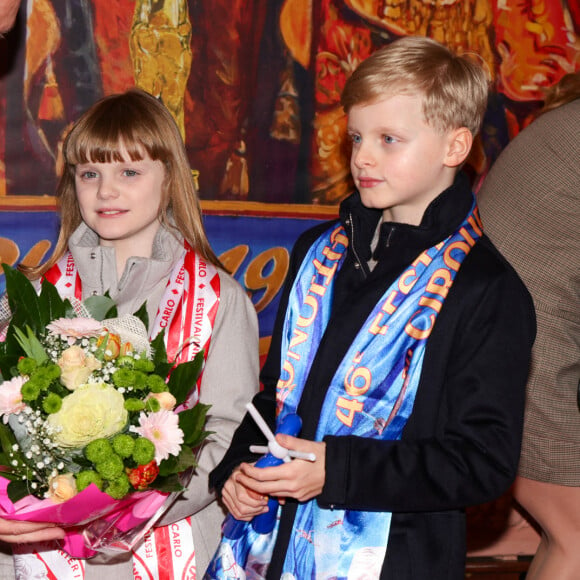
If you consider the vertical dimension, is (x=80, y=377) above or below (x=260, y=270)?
above

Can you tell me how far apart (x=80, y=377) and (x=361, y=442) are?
596 millimetres

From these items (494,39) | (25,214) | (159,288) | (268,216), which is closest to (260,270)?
(268,216)

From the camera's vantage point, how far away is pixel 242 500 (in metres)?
1.95

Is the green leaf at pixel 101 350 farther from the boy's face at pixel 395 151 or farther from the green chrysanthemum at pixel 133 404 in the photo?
the boy's face at pixel 395 151

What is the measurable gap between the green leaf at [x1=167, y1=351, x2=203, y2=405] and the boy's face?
21.1 inches

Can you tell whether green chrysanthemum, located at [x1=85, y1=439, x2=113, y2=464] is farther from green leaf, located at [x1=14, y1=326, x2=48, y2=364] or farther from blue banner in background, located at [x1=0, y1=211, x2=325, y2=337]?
blue banner in background, located at [x1=0, y1=211, x2=325, y2=337]

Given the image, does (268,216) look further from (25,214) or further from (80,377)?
(80,377)

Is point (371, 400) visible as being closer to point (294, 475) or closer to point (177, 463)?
point (294, 475)

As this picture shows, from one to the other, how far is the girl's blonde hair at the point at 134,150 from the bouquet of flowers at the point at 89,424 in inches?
25.5

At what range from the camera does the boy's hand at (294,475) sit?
181 cm

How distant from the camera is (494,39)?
13.4 feet

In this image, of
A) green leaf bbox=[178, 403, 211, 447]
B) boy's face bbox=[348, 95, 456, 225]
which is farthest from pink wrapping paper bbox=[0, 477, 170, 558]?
boy's face bbox=[348, 95, 456, 225]

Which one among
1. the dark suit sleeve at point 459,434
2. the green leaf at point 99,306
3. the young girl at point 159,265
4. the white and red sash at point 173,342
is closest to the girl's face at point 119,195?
the young girl at point 159,265

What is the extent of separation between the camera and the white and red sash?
231 centimetres
